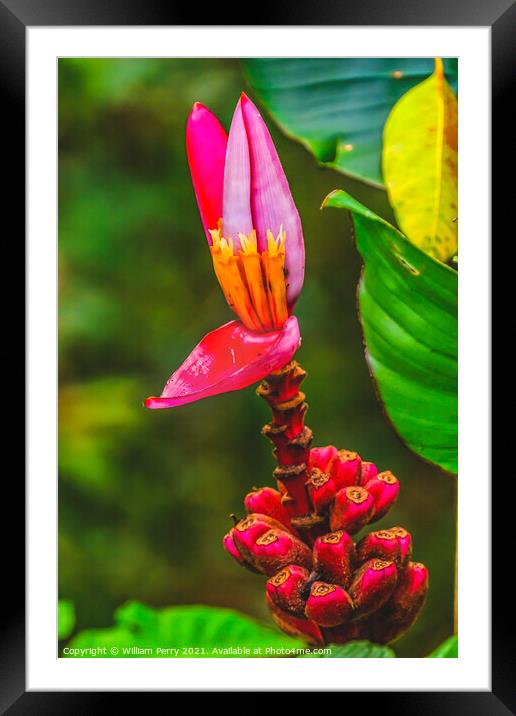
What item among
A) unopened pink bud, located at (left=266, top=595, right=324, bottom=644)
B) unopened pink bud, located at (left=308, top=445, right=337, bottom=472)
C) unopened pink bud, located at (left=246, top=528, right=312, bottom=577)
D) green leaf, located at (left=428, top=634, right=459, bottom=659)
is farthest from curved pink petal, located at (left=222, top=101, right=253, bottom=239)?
green leaf, located at (left=428, top=634, right=459, bottom=659)

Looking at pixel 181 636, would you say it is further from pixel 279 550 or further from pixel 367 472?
pixel 367 472

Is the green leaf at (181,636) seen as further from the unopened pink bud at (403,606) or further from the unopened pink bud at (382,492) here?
the unopened pink bud at (382,492)

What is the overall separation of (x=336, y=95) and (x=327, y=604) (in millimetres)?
794

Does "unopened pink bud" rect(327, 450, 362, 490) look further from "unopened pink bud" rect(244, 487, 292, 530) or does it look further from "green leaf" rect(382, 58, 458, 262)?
"green leaf" rect(382, 58, 458, 262)

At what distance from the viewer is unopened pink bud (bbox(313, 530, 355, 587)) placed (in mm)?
1089

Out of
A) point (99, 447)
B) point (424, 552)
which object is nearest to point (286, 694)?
point (424, 552)

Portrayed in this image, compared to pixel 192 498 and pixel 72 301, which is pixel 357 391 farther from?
pixel 72 301

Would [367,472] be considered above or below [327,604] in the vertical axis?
above

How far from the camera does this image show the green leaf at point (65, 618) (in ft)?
3.82

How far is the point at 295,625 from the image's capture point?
1.14m

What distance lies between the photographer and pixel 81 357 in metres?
1.16

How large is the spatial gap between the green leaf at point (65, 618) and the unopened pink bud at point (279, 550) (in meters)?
0.32

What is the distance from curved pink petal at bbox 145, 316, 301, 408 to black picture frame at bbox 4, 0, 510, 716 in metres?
0.29

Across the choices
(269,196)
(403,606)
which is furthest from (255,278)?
(403,606)
